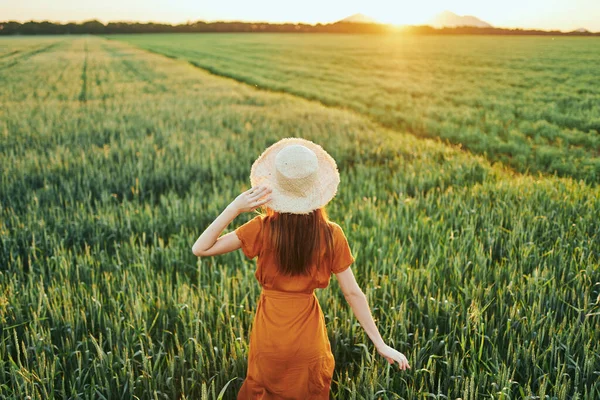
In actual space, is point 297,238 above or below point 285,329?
above

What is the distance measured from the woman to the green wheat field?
0.77ft

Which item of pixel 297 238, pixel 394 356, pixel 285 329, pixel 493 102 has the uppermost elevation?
pixel 493 102

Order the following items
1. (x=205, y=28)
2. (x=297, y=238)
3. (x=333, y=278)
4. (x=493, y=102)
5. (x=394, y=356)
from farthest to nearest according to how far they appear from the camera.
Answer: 1. (x=205, y=28)
2. (x=493, y=102)
3. (x=333, y=278)
4. (x=394, y=356)
5. (x=297, y=238)

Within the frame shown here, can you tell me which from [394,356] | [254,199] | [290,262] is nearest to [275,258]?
[290,262]

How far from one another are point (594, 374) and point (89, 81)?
21446 millimetres

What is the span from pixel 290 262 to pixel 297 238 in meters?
0.11

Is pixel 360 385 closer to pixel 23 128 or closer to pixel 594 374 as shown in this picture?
pixel 594 374

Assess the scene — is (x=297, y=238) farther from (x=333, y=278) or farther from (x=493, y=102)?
(x=493, y=102)

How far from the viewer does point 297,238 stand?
1.88m

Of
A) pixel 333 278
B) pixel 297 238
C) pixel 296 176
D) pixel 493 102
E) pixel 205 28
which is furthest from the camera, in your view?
pixel 205 28

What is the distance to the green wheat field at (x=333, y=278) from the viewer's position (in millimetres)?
2385

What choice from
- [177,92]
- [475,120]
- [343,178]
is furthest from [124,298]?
[177,92]

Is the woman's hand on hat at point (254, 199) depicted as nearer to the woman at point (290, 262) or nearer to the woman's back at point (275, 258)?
the woman at point (290, 262)

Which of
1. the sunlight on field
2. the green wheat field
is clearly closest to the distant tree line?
the sunlight on field
